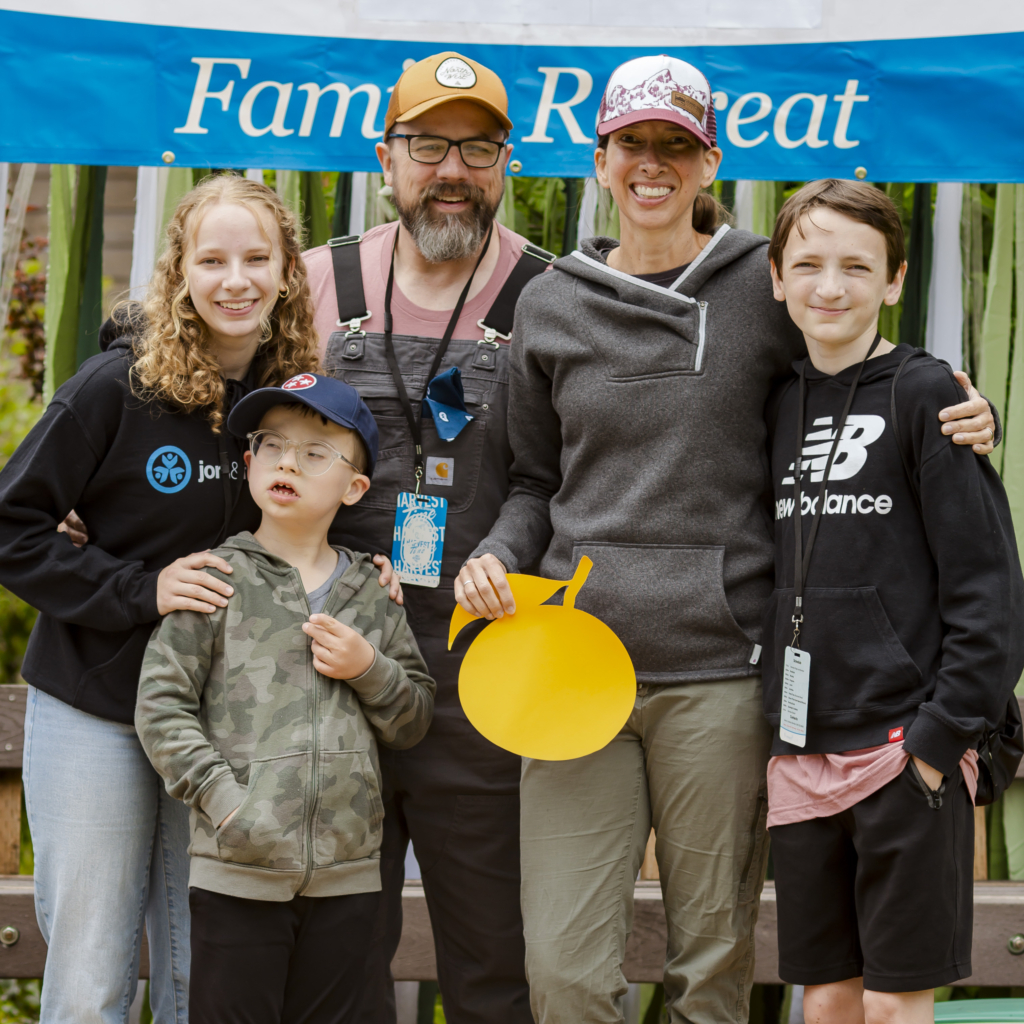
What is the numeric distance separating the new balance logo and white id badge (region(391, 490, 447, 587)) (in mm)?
866

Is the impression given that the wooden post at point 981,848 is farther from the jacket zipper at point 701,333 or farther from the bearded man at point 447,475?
the jacket zipper at point 701,333

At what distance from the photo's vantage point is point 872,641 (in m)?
1.98

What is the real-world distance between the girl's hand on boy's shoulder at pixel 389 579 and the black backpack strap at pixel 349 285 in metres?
0.60

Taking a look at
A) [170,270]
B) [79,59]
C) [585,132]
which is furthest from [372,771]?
[79,59]

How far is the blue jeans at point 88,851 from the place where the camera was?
219cm

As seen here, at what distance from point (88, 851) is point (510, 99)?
2.24 m

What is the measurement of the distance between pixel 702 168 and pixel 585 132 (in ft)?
2.71

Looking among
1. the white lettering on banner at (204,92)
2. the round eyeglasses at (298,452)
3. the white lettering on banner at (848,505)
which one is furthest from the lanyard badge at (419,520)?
the white lettering on banner at (204,92)

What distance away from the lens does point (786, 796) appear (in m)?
2.07

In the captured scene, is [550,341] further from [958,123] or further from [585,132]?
[958,123]

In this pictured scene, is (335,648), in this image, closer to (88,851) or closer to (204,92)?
(88,851)

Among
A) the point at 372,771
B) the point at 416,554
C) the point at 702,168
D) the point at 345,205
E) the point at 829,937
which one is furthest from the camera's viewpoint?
the point at 345,205

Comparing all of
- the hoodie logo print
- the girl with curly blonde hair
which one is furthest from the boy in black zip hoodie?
the hoodie logo print

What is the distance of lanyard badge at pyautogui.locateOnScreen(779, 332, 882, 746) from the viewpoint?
200cm
